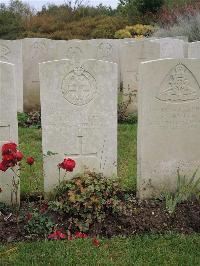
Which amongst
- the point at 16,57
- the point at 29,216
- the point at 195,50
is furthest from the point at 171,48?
the point at 29,216

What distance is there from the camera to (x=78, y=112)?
16.5 ft

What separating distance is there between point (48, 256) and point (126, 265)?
634 millimetres

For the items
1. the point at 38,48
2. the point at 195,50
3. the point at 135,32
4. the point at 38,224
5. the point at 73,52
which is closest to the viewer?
the point at 38,224

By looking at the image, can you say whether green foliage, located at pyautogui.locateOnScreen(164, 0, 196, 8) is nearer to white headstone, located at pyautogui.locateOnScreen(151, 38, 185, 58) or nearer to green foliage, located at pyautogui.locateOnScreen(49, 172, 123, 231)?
white headstone, located at pyautogui.locateOnScreen(151, 38, 185, 58)

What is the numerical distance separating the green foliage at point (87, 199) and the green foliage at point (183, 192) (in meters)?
0.51

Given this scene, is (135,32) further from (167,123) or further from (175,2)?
(167,123)

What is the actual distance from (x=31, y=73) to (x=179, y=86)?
535 cm

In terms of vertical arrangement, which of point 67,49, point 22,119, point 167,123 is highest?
point 67,49

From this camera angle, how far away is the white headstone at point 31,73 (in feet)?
32.3

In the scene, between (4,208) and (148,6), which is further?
(148,6)

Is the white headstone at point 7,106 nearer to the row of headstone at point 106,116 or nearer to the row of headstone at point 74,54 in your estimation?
the row of headstone at point 106,116

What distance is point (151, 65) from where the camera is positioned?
492 cm

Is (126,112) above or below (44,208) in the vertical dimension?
above

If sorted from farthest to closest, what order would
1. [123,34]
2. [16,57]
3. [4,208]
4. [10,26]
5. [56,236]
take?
[10,26]
[123,34]
[16,57]
[4,208]
[56,236]
